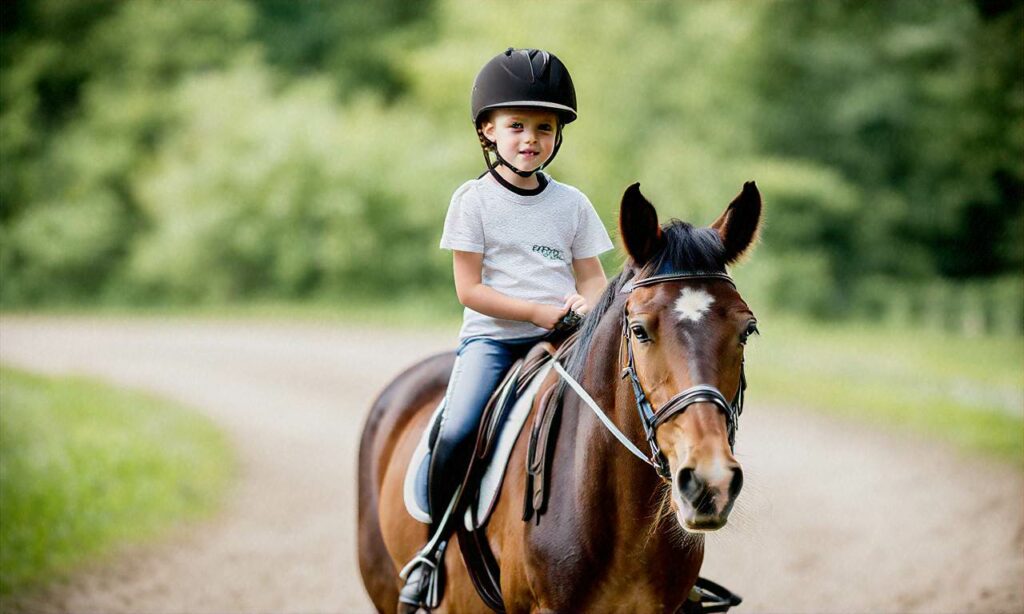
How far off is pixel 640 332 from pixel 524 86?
1205mm

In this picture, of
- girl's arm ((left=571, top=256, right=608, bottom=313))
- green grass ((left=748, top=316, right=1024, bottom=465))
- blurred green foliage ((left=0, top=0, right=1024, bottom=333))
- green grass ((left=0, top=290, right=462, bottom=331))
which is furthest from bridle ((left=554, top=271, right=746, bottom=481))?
green grass ((left=0, top=290, right=462, bottom=331))

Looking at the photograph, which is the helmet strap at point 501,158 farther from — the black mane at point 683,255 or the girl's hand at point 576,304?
the black mane at point 683,255

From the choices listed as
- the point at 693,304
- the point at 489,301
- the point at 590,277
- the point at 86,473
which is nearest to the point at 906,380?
the point at 86,473

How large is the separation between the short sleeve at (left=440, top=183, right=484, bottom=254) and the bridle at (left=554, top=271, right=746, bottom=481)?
703 mm

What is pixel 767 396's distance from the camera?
13.8 m

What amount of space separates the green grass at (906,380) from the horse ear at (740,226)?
8.26m

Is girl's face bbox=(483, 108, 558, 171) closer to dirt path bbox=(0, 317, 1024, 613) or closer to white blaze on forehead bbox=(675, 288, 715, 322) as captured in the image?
white blaze on forehead bbox=(675, 288, 715, 322)

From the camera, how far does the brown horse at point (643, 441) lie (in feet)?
7.24

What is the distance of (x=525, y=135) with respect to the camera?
3160mm

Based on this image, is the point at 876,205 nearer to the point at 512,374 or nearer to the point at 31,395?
the point at 31,395

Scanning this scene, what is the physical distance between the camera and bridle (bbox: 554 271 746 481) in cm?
221

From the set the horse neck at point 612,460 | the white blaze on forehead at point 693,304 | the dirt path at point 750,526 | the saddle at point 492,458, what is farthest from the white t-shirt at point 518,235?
the dirt path at point 750,526

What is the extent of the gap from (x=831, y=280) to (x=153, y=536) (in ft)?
69.5

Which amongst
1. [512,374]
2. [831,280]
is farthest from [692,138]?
[512,374]
